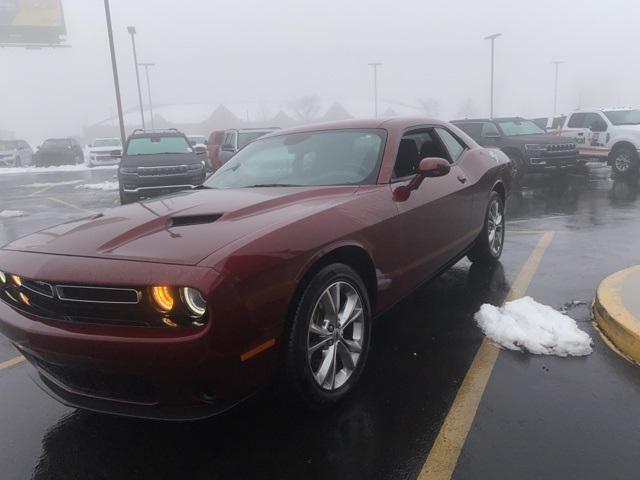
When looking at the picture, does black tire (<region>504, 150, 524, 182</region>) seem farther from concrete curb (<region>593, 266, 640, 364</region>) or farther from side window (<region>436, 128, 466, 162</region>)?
concrete curb (<region>593, 266, 640, 364</region>)

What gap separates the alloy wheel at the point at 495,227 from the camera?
566 centimetres

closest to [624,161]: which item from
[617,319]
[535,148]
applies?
[535,148]

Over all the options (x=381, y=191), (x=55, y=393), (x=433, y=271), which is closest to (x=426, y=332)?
(x=433, y=271)

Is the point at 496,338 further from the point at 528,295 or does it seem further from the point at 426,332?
the point at 528,295

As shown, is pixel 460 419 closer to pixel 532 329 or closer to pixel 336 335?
pixel 336 335

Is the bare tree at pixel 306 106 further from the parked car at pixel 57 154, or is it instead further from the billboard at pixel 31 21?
the parked car at pixel 57 154

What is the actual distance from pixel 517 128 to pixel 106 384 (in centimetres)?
1467

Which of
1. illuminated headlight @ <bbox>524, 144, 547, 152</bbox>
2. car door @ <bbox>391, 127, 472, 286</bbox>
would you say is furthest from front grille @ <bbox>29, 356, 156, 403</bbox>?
illuminated headlight @ <bbox>524, 144, 547, 152</bbox>

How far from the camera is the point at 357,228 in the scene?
3213mm

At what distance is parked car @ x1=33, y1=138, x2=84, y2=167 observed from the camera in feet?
97.2

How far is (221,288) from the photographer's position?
2367 mm

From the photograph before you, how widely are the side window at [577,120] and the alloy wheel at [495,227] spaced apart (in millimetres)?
11604

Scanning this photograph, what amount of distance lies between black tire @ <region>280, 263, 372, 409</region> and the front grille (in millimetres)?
A: 677

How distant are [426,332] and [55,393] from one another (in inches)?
98.8
